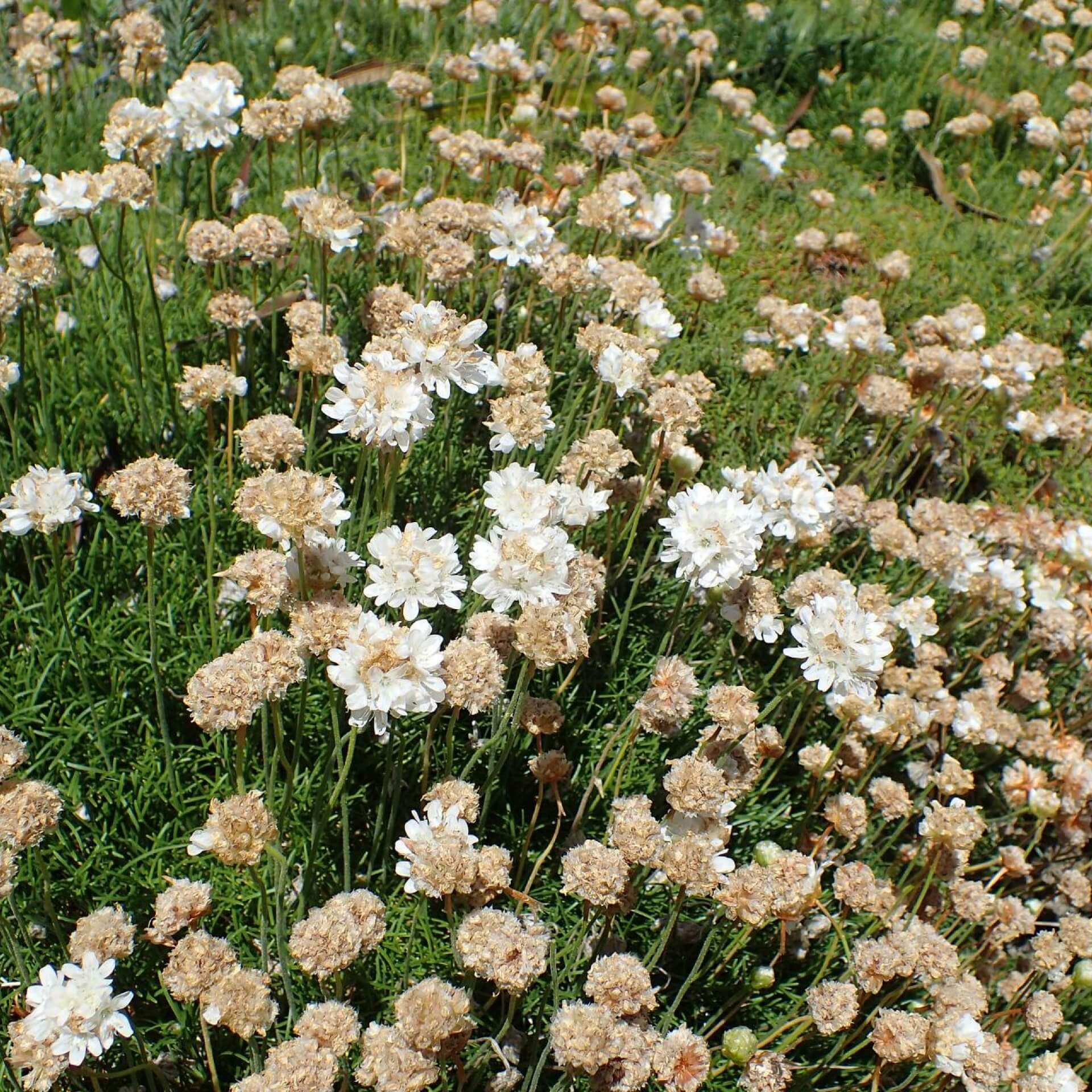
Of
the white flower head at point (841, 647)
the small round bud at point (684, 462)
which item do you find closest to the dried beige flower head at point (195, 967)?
the white flower head at point (841, 647)

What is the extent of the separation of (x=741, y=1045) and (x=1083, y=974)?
990 mm

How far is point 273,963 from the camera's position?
2.22 meters

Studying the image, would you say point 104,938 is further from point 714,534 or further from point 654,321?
point 654,321

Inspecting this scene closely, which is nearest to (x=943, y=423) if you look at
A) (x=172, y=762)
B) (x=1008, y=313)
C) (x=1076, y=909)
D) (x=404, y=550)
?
(x=1008, y=313)

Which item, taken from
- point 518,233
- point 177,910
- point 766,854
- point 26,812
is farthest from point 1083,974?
point 518,233

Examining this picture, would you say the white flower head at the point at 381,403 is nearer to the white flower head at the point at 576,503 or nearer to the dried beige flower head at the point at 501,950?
the white flower head at the point at 576,503

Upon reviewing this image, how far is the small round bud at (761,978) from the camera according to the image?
2.29 meters

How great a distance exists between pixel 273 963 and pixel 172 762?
1.71ft

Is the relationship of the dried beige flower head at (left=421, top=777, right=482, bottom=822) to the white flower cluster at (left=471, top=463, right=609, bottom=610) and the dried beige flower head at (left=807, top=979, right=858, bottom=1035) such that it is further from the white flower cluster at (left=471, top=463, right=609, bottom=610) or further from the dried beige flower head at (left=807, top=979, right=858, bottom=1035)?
the dried beige flower head at (left=807, top=979, right=858, bottom=1035)

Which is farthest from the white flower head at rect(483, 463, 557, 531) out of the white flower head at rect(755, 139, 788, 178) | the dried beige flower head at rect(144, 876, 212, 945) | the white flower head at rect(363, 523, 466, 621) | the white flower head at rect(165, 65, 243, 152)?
the white flower head at rect(755, 139, 788, 178)

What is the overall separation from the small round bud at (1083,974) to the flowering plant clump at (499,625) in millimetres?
85

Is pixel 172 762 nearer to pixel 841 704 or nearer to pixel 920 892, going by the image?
pixel 841 704

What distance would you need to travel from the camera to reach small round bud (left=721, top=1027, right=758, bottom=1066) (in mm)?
1928

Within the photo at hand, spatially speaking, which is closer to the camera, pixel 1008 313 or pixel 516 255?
pixel 516 255
